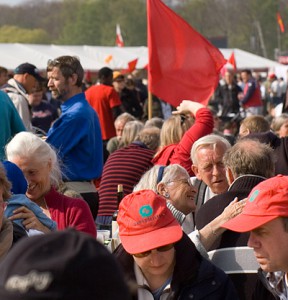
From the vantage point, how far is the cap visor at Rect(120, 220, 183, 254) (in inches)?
144

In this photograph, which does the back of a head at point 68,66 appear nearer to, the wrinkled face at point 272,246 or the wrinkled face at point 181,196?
the wrinkled face at point 181,196

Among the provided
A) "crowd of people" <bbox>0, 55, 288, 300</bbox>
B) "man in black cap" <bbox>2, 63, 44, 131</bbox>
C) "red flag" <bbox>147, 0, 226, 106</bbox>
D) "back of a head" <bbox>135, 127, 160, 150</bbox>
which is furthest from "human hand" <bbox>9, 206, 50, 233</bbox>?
"red flag" <bbox>147, 0, 226, 106</bbox>

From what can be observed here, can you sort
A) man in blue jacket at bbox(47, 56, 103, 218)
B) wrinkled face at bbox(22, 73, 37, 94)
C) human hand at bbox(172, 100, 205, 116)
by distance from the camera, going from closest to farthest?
man in blue jacket at bbox(47, 56, 103, 218)
human hand at bbox(172, 100, 205, 116)
wrinkled face at bbox(22, 73, 37, 94)

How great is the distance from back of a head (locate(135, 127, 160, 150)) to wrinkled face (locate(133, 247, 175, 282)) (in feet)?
14.9

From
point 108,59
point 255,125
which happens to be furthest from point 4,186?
point 108,59

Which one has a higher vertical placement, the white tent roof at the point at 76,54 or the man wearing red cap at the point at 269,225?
the man wearing red cap at the point at 269,225

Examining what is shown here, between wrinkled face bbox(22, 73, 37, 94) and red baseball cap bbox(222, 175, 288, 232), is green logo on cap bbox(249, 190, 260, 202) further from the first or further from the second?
wrinkled face bbox(22, 73, 37, 94)

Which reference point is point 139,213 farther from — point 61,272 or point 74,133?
point 74,133

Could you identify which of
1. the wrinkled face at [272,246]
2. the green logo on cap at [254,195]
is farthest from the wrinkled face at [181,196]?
the wrinkled face at [272,246]

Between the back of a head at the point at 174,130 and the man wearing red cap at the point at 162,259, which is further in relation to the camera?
the back of a head at the point at 174,130

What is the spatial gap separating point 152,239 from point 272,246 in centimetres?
46

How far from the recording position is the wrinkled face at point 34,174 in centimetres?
497

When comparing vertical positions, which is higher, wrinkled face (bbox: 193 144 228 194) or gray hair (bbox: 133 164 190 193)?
gray hair (bbox: 133 164 190 193)

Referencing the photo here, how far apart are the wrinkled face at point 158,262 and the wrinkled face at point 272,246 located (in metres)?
0.35
